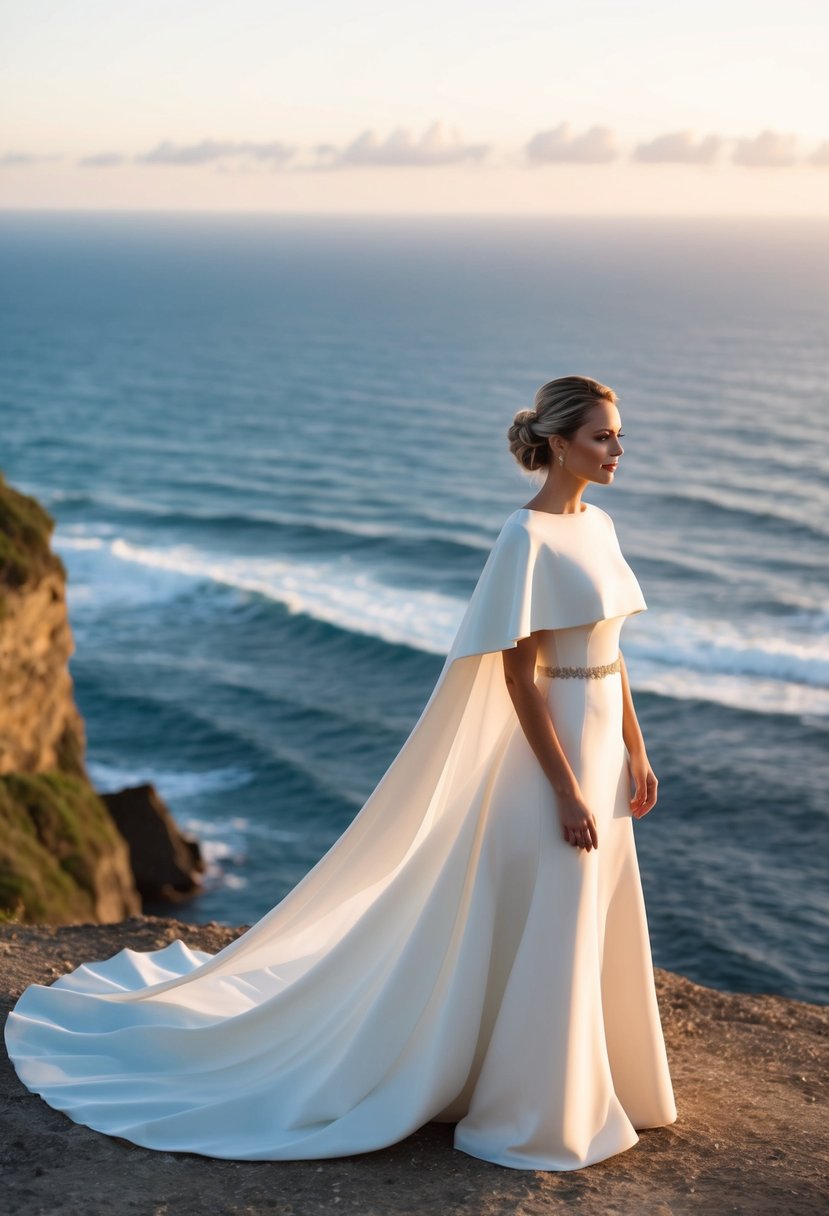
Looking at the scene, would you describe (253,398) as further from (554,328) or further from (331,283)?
(331,283)

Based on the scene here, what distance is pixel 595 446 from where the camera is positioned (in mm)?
5715

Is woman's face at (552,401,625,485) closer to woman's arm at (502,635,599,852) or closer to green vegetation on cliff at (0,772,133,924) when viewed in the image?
woman's arm at (502,635,599,852)

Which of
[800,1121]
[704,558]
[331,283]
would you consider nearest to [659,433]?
[704,558]

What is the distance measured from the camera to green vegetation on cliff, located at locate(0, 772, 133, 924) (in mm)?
16156

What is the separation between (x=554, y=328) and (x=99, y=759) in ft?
286

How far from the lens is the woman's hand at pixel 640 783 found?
6.27 metres

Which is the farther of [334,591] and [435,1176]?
[334,591]

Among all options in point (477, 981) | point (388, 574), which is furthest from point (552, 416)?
point (388, 574)

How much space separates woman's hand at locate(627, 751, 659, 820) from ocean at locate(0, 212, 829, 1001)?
15.3 m

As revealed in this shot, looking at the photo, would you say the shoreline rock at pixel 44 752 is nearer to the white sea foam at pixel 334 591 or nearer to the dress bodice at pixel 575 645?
the dress bodice at pixel 575 645

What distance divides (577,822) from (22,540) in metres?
14.9

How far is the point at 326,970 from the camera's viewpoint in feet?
20.8

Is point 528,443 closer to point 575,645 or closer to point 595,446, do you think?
point 595,446

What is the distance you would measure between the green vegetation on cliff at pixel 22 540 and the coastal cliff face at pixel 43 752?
1 centimetres
